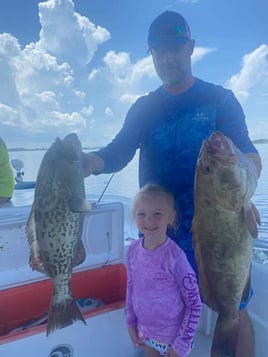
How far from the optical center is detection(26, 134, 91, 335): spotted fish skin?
199 centimetres

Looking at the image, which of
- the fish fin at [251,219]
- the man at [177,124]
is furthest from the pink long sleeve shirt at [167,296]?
the fish fin at [251,219]

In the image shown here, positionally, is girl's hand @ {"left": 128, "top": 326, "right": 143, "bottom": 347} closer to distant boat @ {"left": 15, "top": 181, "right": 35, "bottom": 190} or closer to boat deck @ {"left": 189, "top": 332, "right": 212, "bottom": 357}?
boat deck @ {"left": 189, "top": 332, "right": 212, "bottom": 357}

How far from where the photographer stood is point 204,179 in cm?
190

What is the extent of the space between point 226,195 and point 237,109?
2.87 ft

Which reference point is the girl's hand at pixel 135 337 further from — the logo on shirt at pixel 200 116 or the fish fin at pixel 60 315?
the logo on shirt at pixel 200 116

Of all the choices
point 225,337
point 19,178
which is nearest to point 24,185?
point 19,178

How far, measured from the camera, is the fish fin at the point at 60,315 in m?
2.35

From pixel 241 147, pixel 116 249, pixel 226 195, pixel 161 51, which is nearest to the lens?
pixel 226 195

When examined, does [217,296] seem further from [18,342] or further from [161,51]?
[161,51]

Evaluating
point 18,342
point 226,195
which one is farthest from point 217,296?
point 18,342

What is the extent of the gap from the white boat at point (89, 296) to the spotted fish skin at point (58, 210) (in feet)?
2.56

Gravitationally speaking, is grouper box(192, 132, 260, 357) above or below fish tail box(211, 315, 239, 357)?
above

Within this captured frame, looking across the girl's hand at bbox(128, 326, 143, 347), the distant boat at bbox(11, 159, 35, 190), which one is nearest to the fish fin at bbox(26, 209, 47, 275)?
the girl's hand at bbox(128, 326, 143, 347)

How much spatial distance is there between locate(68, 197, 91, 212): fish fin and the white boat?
1.17 meters
